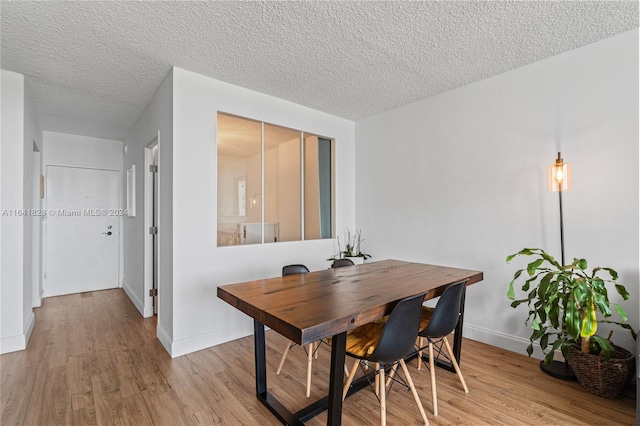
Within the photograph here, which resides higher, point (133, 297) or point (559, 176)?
point (559, 176)

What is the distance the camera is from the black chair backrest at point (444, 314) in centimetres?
193

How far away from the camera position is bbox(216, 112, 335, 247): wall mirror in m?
3.33

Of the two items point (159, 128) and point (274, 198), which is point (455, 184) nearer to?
point (274, 198)

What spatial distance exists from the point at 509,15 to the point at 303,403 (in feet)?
9.81

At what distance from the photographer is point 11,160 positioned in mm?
2908

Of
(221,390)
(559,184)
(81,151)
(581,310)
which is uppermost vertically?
(81,151)

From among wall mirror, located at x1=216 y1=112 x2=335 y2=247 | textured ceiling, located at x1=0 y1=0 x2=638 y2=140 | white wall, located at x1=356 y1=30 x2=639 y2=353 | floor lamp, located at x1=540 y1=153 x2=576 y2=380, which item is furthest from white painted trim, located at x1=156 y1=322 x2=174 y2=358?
floor lamp, located at x1=540 y1=153 x2=576 y2=380

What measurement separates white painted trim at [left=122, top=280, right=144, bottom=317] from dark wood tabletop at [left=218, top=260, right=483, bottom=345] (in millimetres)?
2637

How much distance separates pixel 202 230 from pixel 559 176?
3.13 m

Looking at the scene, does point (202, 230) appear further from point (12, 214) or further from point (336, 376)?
point (336, 376)

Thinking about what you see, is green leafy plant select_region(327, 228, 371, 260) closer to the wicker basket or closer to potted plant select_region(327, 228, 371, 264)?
potted plant select_region(327, 228, 371, 264)

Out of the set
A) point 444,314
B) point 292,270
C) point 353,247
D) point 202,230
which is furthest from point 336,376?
point 353,247

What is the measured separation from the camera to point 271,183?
375 cm

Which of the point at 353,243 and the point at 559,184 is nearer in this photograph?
the point at 559,184
